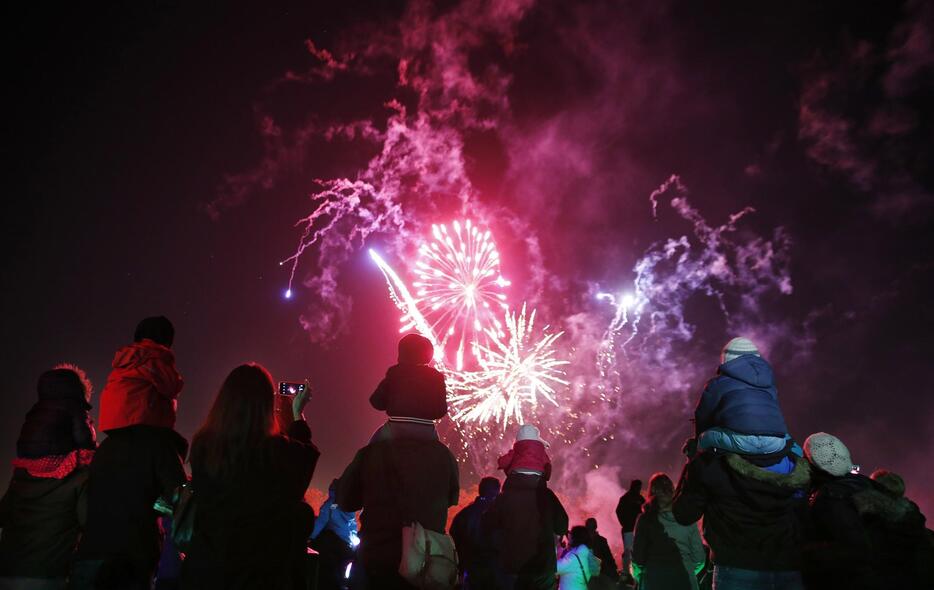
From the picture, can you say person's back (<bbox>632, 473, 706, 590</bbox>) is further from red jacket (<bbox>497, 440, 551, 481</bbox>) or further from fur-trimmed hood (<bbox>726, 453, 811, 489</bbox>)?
fur-trimmed hood (<bbox>726, 453, 811, 489</bbox>)

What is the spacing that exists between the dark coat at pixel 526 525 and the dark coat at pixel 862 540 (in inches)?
103

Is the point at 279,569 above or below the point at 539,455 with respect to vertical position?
below

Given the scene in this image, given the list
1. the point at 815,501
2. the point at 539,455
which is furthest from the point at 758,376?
the point at 539,455

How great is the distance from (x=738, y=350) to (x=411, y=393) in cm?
239

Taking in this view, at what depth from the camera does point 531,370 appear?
27.3 meters

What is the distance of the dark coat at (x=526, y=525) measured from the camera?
6.04m

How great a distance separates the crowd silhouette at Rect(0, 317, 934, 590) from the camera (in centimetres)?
380

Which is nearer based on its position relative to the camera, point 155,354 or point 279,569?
point 279,569

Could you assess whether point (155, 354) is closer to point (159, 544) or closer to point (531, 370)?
point (159, 544)

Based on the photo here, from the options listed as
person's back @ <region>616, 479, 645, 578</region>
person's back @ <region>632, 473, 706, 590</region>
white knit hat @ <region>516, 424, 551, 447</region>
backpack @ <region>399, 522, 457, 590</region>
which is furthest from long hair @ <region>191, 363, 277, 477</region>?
person's back @ <region>616, 479, 645, 578</region>

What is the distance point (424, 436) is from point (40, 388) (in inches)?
123

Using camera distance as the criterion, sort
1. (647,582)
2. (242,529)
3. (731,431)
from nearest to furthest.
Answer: (242,529) < (731,431) < (647,582)

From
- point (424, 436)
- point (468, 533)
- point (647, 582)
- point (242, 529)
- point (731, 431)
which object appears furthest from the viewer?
point (468, 533)

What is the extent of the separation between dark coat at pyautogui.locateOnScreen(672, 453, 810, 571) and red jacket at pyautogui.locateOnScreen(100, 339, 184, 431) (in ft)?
12.6
